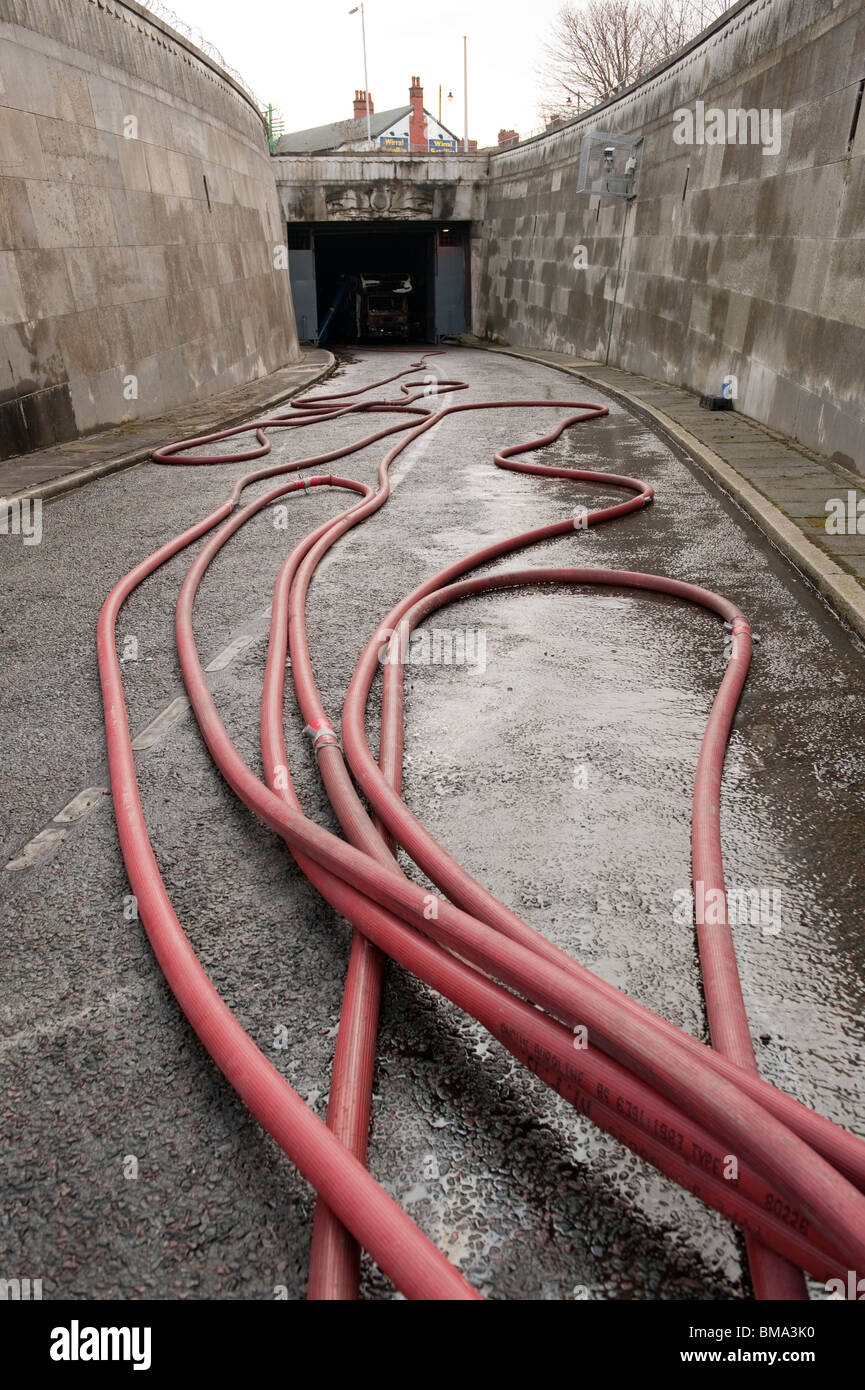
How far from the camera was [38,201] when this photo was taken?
9.27 metres

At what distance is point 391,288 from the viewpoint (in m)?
31.2

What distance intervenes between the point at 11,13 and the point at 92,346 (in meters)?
3.07

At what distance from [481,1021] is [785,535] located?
4.98 meters

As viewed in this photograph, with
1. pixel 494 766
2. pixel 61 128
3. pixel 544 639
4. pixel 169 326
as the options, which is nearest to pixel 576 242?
pixel 169 326

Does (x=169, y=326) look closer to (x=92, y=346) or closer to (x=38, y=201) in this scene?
(x=92, y=346)

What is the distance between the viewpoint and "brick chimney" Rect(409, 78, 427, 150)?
69375 millimetres

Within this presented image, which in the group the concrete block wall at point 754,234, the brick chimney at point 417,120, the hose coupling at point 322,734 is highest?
the brick chimney at point 417,120

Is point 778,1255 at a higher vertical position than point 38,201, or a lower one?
lower

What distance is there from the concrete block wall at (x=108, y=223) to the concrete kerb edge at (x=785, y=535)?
6.68m

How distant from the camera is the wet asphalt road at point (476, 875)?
1813mm
